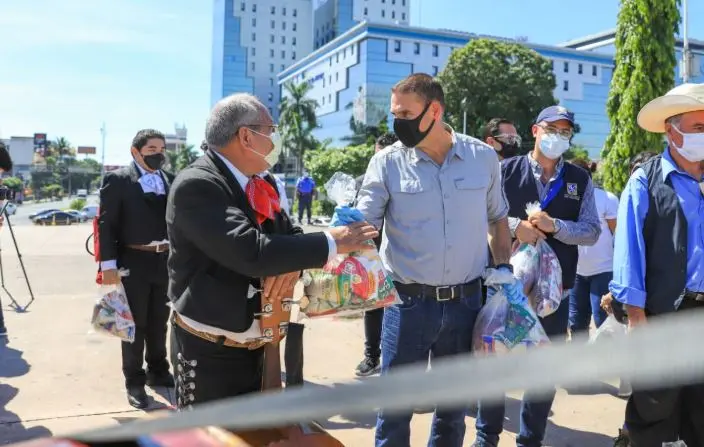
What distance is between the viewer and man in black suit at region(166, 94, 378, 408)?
2242mm

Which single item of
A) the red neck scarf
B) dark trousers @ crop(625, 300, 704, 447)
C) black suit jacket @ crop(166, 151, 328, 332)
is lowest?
dark trousers @ crop(625, 300, 704, 447)

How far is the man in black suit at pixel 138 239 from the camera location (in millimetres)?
4512

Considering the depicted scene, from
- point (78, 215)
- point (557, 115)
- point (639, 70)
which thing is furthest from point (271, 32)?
point (557, 115)

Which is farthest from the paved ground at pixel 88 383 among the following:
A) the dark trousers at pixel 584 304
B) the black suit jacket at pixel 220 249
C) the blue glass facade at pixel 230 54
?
the blue glass facade at pixel 230 54

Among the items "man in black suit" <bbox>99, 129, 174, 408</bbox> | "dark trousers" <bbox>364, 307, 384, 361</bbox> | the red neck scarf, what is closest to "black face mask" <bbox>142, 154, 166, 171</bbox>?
"man in black suit" <bbox>99, 129, 174, 408</bbox>

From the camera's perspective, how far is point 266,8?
398 ft

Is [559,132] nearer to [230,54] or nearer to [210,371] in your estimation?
[210,371]

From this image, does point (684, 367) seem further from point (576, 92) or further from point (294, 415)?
point (576, 92)

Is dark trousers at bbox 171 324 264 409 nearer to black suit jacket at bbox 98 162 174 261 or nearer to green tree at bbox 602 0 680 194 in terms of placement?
black suit jacket at bbox 98 162 174 261

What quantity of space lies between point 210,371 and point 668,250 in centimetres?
217

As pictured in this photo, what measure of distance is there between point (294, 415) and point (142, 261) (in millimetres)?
4000

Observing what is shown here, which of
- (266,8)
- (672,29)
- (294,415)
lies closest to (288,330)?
(294,415)

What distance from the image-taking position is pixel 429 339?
2.97 meters

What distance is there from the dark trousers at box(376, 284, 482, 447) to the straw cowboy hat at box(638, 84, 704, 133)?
1379 mm
